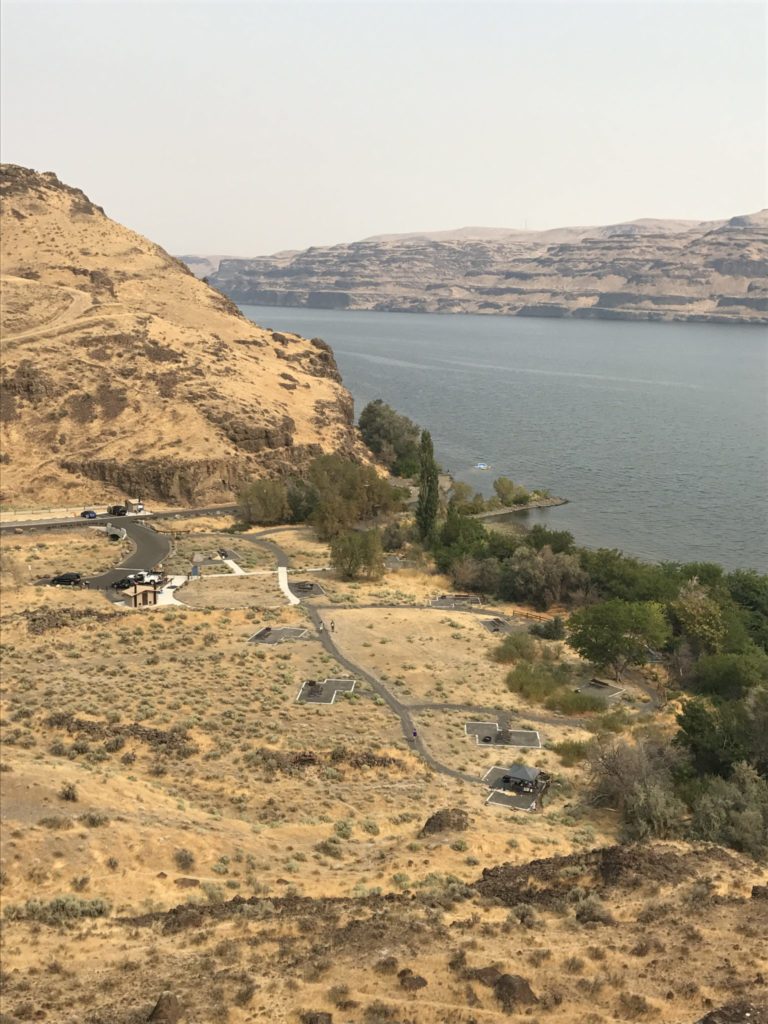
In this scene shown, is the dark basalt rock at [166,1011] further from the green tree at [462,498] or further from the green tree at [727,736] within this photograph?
the green tree at [462,498]

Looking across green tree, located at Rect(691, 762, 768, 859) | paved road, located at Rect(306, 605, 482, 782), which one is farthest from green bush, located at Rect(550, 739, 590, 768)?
green tree, located at Rect(691, 762, 768, 859)

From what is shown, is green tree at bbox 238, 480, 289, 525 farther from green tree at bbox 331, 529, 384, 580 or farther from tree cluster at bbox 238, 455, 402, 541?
green tree at bbox 331, 529, 384, 580

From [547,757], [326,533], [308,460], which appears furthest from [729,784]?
[308,460]

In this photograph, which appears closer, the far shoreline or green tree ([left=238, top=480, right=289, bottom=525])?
green tree ([left=238, top=480, right=289, bottom=525])

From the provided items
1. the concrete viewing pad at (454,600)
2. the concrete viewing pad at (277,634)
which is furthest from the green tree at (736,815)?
the concrete viewing pad at (454,600)

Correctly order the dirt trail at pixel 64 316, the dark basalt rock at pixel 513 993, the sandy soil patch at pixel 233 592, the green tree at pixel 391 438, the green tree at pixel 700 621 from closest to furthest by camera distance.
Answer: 1. the dark basalt rock at pixel 513 993
2. the green tree at pixel 700 621
3. the sandy soil patch at pixel 233 592
4. the dirt trail at pixel 64 316
5. the green tree at pixel 391 438

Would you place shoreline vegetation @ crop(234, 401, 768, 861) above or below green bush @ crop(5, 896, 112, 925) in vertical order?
below

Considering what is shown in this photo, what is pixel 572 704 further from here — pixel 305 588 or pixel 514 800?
pixel 305 588
